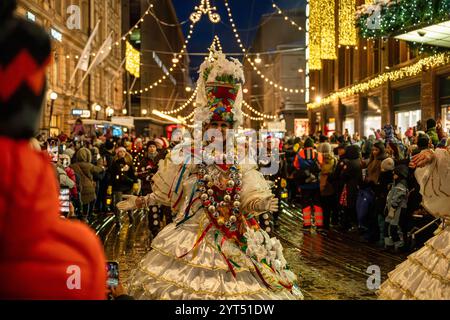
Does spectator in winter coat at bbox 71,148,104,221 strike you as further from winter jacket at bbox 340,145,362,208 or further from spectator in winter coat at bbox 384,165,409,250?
spectator in winter coat at bbox 384,165,409,250

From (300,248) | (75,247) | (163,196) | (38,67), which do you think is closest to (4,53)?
(38,67)

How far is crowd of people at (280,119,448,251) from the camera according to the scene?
418 inches

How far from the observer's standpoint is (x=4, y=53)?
73.5 inches

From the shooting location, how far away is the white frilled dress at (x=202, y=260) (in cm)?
572

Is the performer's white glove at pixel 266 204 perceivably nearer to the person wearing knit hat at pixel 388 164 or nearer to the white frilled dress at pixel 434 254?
the white frilled dress at pixel 434 254

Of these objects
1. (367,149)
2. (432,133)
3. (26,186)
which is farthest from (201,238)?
(367,149)

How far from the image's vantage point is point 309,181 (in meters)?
14.0

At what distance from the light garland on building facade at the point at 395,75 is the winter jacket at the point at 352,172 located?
438 centimetres

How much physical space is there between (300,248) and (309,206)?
117 inches

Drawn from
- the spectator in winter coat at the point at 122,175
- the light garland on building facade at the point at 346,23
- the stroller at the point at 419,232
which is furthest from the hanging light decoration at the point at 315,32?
the stroller at the point at 419,232

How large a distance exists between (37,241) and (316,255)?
356 inches

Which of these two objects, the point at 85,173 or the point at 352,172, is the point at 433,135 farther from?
the point at 85,173

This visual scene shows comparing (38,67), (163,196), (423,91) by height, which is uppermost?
(423,91)
